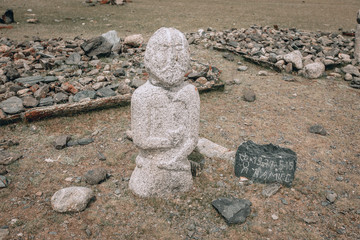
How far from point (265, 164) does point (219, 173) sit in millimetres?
774

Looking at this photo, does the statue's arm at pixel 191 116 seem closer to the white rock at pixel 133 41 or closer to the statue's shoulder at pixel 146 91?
the statue's shoulder at pixel 146 91

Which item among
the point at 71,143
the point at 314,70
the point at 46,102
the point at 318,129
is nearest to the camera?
the point at 71,143

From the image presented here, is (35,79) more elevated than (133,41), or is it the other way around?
(133,41)

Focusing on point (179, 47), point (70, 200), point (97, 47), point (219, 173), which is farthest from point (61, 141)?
point (97, 47)

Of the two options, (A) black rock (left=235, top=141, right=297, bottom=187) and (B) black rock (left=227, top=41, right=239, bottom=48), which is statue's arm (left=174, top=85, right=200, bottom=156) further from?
(B) black rock (left=227, top=41, right=239, bottom=48)

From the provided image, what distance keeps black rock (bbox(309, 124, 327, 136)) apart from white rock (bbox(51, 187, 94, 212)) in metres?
4.84

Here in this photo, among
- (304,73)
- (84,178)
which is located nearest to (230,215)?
(84,178)

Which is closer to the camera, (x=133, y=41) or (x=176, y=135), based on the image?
(x=176, y=135)

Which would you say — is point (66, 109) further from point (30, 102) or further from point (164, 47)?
point (164, 47)

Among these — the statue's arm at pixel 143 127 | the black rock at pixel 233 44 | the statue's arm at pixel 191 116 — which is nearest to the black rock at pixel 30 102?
the statue's arm at pixel 143 127

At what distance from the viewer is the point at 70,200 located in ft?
12.9

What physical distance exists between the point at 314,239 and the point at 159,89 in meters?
2.81

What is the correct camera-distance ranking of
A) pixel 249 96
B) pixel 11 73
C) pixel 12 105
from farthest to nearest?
1. pixel 249 96
2. pixel 11 73
3. pixel 12 105

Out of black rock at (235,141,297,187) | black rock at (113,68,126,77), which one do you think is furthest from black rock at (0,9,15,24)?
black rock at (235,141,297,187)
